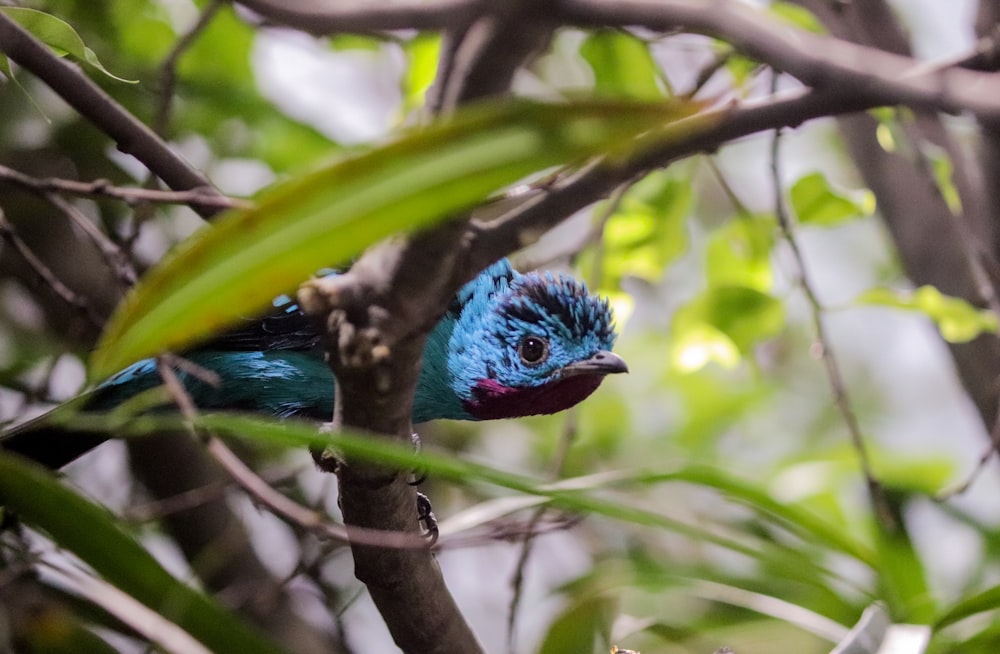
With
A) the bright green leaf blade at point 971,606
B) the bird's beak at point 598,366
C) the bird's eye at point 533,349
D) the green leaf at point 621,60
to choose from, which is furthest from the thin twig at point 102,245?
the bright green leaf blade at point 971,606

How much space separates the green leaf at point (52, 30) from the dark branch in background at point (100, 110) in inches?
3.2

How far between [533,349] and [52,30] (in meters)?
1.28

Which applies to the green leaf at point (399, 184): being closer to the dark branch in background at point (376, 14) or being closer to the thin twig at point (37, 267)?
the dark branch in background at point (376, 14)

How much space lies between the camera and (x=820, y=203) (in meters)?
2.49

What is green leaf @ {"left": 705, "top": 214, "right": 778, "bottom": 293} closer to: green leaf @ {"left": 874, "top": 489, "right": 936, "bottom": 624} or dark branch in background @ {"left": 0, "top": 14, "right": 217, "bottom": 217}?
green leaf @ {"left": 874, "top": 489, "right": 936, "bottom": 624}

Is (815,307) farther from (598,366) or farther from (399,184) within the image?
(399,184)

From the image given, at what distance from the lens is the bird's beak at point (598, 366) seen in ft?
7.81

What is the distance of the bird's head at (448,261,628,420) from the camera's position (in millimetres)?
2438

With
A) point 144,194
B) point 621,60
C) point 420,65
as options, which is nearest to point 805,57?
point 144,194

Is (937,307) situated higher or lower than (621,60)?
lower

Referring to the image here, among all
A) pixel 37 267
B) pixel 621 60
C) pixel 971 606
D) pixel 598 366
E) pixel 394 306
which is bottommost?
pixel 971 606

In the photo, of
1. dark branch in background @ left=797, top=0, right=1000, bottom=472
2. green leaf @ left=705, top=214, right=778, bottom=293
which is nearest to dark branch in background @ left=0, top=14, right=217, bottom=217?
green leaf @ left=705, top=214, right=778, bottom=293

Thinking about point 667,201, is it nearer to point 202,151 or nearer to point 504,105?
point 202,151

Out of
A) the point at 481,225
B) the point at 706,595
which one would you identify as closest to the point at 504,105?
the point at 481,225
